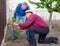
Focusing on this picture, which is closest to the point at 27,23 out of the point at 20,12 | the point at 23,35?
the point at 20,12

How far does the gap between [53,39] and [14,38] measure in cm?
137

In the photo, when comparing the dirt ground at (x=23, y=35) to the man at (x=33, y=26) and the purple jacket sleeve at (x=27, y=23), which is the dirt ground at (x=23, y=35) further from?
the purple jacket sleeve at (x=27, y=23)

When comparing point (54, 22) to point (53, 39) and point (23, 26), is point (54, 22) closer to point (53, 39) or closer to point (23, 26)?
point (53, 39)

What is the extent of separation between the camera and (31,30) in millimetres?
8891

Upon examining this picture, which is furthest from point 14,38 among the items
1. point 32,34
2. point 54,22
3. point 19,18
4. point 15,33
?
point 54,22

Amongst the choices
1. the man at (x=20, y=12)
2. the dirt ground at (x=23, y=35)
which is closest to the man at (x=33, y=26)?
the dirt ground at (x=23, y=35)

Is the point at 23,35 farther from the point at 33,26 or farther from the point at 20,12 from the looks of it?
the point at 33,26

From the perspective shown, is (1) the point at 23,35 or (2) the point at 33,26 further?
(1) the point at 23,35

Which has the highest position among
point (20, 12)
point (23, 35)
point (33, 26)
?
point (20, 12)

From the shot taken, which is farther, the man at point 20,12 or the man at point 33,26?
the man at point 20,12

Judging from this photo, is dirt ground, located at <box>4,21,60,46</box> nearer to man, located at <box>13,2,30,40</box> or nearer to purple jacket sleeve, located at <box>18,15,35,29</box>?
man, located at <box>13,2,30,40</box>

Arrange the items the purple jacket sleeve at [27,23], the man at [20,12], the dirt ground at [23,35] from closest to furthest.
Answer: the purple jacket sleeve at [27,23], the dirt ground at [23,35], the man at [20,12]

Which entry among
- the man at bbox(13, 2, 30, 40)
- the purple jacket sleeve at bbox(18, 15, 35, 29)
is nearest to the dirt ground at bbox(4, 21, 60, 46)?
the man at bbox(13, 2, 30, 40)

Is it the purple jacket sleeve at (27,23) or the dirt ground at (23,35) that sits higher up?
the purple jacket sleeve at (27,23)
